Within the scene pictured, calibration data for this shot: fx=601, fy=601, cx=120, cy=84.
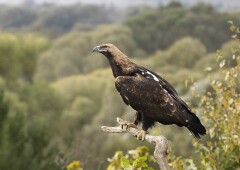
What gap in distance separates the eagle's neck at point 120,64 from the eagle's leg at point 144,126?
16.7 inches

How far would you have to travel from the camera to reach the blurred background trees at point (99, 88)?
677 centimetres

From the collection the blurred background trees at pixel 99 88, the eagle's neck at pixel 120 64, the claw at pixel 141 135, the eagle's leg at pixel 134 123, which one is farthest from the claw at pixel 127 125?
the blurred background trees at pixel 99 88

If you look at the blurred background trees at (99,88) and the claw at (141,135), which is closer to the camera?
the claw at (141,135)

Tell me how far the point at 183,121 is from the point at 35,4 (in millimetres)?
132318

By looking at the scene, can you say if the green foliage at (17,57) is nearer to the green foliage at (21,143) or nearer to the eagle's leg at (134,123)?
the green foliage at (21,143)

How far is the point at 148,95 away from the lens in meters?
4.78

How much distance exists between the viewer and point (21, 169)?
42.4 ft

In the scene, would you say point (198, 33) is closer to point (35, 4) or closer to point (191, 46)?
point (191, 46)

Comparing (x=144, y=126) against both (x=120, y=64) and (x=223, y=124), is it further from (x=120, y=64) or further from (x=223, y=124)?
(x=223, y=124)

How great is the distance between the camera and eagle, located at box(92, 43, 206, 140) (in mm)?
4645

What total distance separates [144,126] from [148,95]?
263 mm

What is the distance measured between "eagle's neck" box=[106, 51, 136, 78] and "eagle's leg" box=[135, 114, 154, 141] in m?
0.42

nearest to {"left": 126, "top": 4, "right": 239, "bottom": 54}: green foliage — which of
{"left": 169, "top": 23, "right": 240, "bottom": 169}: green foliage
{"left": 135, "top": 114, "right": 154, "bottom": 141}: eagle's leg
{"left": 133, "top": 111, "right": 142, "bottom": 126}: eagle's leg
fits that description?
{"left": 169, "top": 23, "right": 240, "bottom": 169}: green foliage

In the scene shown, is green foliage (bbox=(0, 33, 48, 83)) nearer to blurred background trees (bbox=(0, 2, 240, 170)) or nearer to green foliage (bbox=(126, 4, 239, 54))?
blurred background trees (bbox=(0, 2, 240, 170))
